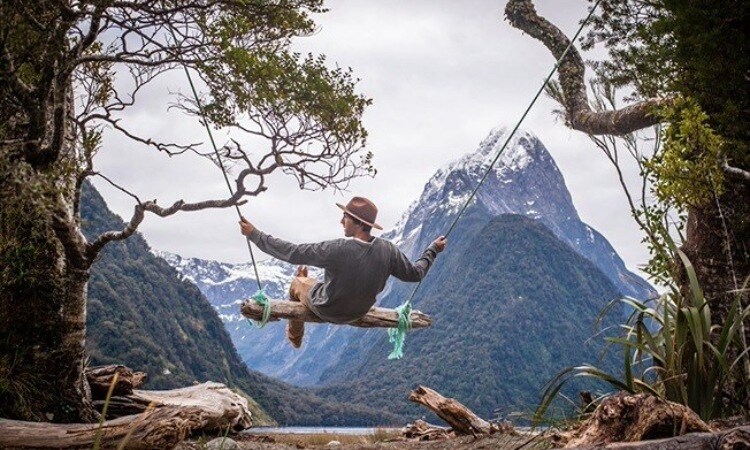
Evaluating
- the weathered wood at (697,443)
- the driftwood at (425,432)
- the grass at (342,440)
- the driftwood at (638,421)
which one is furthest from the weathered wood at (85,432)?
Answer: the weathered wood at (697,443)

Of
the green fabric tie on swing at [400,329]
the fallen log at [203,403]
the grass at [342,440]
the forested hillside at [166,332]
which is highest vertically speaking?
the green fabric tie on swing at [400,329]

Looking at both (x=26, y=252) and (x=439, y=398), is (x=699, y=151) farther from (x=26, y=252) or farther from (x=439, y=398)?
(x=26, y=252)

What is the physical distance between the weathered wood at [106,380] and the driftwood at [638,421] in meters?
6.02

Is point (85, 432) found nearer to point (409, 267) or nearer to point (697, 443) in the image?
point (409, 267)

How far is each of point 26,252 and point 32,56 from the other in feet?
12.2

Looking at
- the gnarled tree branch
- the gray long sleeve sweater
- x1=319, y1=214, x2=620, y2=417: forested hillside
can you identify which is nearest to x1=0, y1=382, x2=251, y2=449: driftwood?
the gray long sleeve sweater

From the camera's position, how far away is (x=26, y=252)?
6.97 metres

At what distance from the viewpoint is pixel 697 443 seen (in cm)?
276

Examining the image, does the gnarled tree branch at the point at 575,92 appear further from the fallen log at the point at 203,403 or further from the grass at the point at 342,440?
the fallen log at the point at 203,403

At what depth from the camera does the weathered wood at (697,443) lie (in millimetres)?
2656

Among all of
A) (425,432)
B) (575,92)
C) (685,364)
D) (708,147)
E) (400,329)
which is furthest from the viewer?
(575,92)

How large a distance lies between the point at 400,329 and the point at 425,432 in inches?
66.7

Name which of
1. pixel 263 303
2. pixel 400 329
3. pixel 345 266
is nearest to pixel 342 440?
pixel 400 329

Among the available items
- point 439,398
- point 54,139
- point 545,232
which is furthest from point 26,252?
point 545,232
